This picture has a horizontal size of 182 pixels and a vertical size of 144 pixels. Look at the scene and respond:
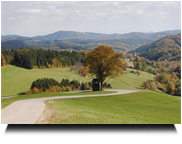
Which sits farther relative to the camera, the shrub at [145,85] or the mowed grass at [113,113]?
the shrub at [145,85]

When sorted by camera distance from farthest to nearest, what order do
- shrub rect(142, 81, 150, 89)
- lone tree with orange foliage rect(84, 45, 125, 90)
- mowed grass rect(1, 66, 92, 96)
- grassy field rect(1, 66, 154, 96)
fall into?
shrub rect(142, 81, 150, 89), grassy field rect(1, 66, 154, 96), mowed grass rect(1, 66, 92, 96), lone tree with orange foliage rect(84, 45, 125, 90)

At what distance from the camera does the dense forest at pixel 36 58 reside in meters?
114

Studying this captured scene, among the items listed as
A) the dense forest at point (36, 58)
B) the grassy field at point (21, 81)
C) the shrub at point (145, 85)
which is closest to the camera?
the grassy field at point (21, 81)

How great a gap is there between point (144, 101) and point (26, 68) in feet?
344

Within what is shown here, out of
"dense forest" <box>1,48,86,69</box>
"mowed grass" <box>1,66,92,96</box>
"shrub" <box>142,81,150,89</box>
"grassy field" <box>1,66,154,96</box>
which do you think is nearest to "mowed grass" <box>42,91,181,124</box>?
"mowed grass" <box>1,66,92,96</box>

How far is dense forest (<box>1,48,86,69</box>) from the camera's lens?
114250 mm

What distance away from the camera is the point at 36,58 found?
12450 centimetres

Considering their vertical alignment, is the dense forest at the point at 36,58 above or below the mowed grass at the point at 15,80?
above

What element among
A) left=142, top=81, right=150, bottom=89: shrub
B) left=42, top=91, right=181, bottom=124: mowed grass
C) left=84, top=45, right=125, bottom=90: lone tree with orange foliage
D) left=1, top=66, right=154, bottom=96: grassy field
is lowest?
left=142, top=81, right=150, bottom=89: shrub

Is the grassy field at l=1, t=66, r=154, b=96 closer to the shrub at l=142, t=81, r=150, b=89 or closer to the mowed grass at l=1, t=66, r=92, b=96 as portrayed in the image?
the mowed grass at l=1, t=66, r=92, b=96

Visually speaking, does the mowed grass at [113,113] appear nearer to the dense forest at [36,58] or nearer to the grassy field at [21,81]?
the grassy field at [21,81]

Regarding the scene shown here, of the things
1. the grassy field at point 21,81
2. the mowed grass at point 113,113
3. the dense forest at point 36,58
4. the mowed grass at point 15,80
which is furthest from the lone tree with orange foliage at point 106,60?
the dense forest at point 36,58

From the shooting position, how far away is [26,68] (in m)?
114
